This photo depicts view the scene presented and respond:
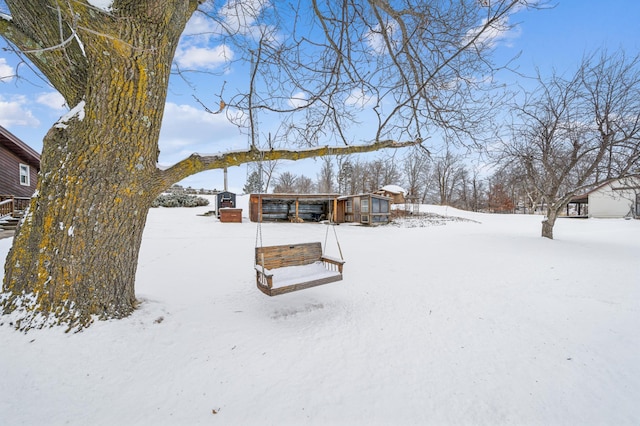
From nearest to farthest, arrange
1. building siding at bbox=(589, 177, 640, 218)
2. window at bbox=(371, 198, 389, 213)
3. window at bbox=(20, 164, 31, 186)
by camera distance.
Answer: window at bbox=(20, 164, 31, 186), window at bbox=(371, 198, 389, 213), building siding at bbox=(589, 177, 640, 218)

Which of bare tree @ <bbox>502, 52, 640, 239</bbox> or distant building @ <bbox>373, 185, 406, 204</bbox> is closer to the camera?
bare tree @ <bbox>502, 52, 640, 239</bbox>

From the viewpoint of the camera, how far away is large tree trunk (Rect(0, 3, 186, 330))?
2.45 m

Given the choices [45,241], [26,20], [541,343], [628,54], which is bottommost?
[541,343]

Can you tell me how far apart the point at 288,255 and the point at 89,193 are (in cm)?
243

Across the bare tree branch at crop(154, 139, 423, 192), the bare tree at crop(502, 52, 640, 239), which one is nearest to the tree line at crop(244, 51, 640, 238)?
the bare tree at crop(502, 52, 640, 239)

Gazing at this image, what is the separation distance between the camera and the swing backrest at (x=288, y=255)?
12.4 ft

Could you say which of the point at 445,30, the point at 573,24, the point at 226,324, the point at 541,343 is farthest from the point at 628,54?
the point at 226,324

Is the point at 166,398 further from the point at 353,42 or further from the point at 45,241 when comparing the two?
the point at 353,42

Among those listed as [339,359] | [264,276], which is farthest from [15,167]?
[339,359]

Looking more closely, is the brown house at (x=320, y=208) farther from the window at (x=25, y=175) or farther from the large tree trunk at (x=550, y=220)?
the window at (x=25, y=175)

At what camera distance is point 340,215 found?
17500 mm

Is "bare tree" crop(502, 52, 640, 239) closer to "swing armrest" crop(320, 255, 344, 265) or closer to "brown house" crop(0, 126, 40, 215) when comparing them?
"swing armrest" crop(320, 255, 344, 265)

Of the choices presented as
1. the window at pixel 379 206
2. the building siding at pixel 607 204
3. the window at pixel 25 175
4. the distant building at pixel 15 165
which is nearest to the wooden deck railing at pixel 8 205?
the distant building at pixel 15 165

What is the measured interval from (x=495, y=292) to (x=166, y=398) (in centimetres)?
465
